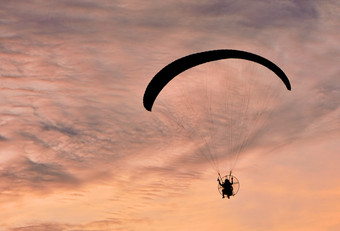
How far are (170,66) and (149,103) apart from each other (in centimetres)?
290

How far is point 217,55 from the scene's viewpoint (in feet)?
83.1

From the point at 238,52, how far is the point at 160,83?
194 inches

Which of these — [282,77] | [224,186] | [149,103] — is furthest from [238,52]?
[224,186]

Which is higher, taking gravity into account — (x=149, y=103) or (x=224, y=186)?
(x=149, y=103)

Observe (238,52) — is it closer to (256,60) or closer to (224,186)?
(256,60)

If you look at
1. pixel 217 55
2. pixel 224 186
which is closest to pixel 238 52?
pixel 217 55

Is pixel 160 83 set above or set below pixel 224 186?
above

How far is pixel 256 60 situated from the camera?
26312mm

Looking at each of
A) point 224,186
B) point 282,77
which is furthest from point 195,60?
point 224,186

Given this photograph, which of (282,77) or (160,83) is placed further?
(282,77)

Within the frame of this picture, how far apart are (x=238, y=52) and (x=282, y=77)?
13.5ft

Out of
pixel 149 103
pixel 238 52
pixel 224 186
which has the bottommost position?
pixel 224 186

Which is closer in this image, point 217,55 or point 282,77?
point 217,55

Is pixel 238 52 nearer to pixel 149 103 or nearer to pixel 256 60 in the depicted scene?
pixel 256 60
